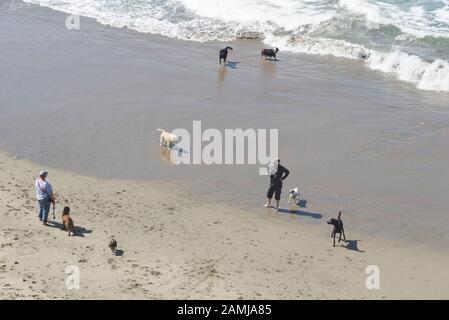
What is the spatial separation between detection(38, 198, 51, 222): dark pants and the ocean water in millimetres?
15095

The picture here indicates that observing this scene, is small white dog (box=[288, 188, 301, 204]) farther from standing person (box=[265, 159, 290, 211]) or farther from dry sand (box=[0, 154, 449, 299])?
dry sand (box=[0, 154, 449, 299])

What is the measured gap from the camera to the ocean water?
82.3 feet

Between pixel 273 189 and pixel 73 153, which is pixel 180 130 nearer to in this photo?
pixel 73 153

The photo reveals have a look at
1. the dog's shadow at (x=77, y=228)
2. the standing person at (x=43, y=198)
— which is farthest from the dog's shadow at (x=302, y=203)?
the standing person at (x=43, y=198)

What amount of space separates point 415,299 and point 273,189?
13.7 ft

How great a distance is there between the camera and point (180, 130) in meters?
17.7

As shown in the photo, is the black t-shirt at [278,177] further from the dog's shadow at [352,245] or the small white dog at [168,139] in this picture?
the small white dog at [168,139]

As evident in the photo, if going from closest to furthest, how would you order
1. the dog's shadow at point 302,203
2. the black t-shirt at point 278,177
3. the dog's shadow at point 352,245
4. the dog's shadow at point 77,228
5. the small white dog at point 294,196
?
1. the dog's shadow at point 77,228
2. the dog's shadow at point 352,245
3. the black t-shirt at point 278,177
4. the small white dog at point 294,196
5. the dog's shadow at point 302,203

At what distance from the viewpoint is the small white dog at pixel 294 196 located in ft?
46.2

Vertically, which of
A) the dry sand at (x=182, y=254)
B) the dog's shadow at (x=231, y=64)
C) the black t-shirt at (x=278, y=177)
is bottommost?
the dry sand at (x=182, y=254)

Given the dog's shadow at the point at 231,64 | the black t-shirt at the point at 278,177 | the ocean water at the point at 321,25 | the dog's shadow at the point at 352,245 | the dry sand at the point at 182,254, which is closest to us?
the dry sand at the point at 182,254

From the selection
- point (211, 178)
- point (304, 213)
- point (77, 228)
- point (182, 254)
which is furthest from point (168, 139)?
point (182, 254)

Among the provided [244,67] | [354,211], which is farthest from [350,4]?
[354,211]

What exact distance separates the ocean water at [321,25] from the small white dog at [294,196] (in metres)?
10.6
